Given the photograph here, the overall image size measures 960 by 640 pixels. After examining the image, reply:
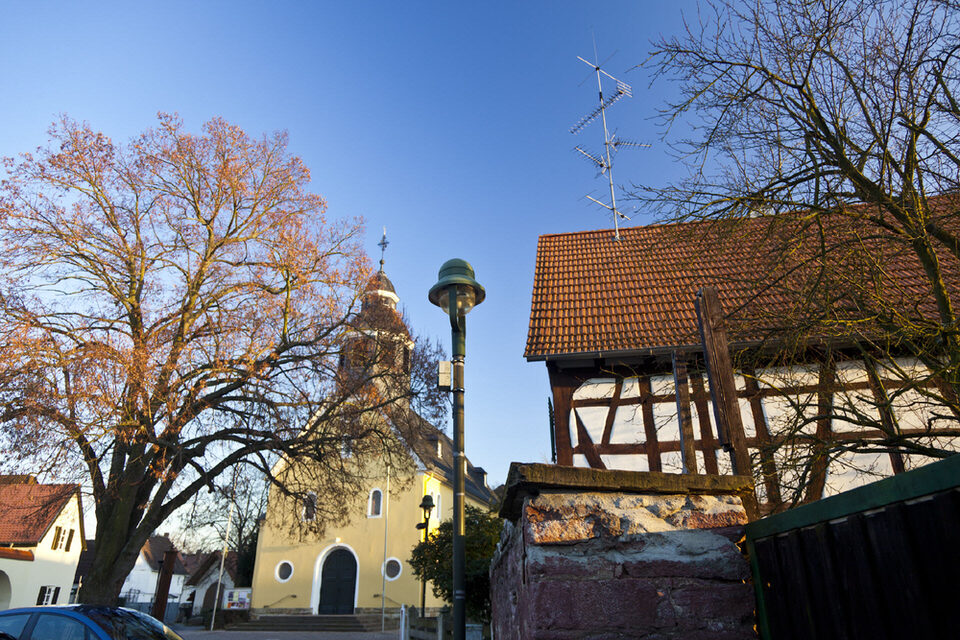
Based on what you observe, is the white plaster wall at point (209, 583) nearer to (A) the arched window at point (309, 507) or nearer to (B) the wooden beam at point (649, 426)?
(A) the arched window at point (309, 507)

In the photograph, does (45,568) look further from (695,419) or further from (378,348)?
(695,419)

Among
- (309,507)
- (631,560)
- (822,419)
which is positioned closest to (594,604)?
(631,560)

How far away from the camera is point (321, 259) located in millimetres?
14305

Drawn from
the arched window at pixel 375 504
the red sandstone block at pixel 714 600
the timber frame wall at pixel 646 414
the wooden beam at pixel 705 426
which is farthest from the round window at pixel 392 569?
the red sandstone block at pixel 714 600

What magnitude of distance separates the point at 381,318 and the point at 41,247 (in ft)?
21.8

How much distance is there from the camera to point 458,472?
5.53 metres

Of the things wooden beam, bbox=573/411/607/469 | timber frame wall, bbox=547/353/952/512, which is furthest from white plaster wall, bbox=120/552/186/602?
wooden beam, bbox=573/411/607/469

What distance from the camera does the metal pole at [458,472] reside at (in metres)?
5.08

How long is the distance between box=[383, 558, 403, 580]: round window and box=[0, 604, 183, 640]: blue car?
22.8m

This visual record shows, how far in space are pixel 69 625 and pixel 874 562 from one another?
686 cm

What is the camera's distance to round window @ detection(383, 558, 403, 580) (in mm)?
27812

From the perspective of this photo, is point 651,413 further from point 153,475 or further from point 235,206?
point 235,206

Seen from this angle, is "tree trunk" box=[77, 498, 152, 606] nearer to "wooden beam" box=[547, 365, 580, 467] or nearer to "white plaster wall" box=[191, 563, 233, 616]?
"wooden beam" box=[547, 365, 580, 467]

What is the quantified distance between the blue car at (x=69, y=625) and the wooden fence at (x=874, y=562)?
605 cm
